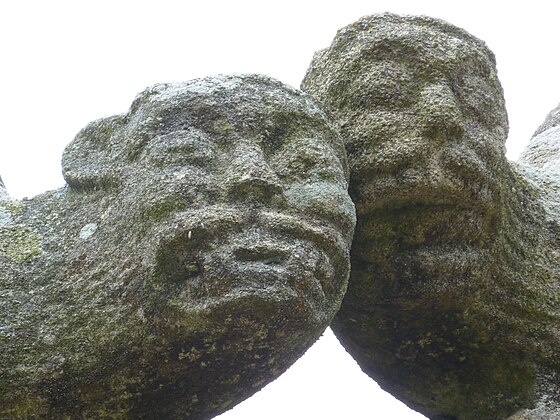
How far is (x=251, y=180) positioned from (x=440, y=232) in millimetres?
653

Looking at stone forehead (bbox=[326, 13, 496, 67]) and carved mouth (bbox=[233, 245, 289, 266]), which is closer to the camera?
carved mouth (bbox=[233, 245, 289, 266])

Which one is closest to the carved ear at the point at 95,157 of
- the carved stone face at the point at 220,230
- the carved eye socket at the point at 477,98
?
the carved stone face at the point at 220,230

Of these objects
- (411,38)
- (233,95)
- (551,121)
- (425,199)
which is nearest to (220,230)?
(233,95)

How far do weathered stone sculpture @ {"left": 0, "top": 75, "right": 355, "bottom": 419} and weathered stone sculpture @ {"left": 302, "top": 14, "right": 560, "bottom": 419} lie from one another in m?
0.28

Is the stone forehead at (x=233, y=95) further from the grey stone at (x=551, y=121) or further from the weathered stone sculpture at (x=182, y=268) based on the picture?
A: the grey stone at (x=551, y=121)

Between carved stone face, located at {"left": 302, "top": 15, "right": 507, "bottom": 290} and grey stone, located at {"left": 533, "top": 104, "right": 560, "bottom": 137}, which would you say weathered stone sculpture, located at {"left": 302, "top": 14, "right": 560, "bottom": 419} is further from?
grey stone, located at {"left": 533, "top": 104, "right": 560, "bottom": 137}

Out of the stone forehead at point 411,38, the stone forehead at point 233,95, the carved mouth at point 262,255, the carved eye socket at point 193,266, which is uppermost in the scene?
the stone forehead at point 411,38

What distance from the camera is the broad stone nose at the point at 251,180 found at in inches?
95.0

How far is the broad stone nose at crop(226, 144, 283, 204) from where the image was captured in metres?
2.41

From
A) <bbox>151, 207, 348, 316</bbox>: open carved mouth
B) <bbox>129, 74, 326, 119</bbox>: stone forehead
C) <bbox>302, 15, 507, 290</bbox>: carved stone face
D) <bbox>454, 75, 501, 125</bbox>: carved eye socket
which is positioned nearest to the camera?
<bbox>151, 207, 348, 316</bbox>: open carved mouth

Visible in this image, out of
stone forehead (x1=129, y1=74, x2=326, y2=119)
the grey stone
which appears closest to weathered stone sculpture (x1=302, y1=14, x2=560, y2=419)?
stone forehead (x1=129, y1=74, x2=326, y2=119)

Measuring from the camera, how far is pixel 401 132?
2795 millimetres

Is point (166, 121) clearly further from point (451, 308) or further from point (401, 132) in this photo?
point (451, 308)

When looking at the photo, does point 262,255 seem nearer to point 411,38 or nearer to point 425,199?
point 425,199
